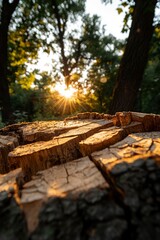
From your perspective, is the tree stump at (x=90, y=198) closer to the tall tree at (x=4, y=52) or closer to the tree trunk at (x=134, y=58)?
the tree trunk at (x=134, y=58)

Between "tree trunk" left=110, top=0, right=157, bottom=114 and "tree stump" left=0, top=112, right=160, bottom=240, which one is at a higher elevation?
"tree trunk" left=110, top=0, right=157, bottom=114

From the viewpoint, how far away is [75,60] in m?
16.6

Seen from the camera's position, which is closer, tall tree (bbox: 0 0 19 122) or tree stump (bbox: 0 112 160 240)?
tree stump (bbox: 0 112 160 240)

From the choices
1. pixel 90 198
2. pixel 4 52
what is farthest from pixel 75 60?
pixel 90 198

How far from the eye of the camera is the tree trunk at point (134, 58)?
135 inches

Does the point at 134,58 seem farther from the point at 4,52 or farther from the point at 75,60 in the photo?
the point at 75,60

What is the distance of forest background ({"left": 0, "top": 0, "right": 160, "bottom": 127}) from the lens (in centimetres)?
348

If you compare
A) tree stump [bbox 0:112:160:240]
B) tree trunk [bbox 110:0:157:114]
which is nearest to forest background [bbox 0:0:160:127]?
tree trunk [bbox 110:0:157:114]

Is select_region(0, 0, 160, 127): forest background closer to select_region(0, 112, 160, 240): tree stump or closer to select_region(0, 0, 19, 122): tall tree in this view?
select_region(0, 0, 19, 122): tall tree

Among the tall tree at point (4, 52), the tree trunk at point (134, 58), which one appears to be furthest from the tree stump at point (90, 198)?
the tall tree at point (4, 52)

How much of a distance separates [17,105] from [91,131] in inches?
586

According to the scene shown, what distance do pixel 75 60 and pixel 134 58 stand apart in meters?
13.8

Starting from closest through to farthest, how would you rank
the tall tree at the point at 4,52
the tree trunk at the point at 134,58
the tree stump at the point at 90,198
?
the tree stump at the point at 90,198 < the tree trunk at the point at 134,58 < the tall tree at the point at 4,52

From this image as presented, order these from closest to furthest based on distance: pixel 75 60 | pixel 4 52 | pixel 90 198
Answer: pixel 90 198
pixel 4 52
pixel 75 60
